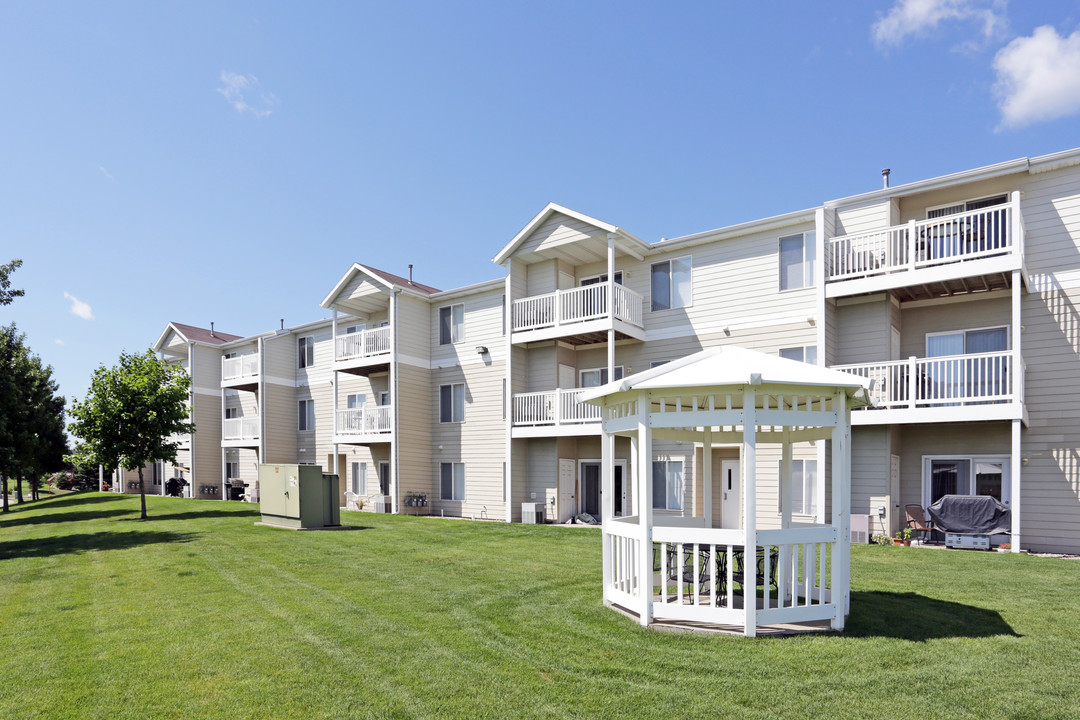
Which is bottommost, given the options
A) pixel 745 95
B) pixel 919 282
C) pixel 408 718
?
pixel 408 718

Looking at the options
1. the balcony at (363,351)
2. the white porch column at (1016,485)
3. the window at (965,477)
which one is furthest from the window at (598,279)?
the white porch column at (1016,485)

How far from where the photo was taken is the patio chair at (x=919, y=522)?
51.5 ft

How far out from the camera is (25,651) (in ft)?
22.8

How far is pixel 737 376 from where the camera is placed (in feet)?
23.6

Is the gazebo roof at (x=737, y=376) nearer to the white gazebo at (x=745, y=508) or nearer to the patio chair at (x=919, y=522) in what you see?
the white gazebo at (x=745, y=508)

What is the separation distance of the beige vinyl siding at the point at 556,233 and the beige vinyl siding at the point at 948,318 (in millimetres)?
9030

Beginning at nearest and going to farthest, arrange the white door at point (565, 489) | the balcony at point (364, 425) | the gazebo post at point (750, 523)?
the gazebo post at point (750, 523) < the white door at point (565, 489) < the balcony at point (364, 425)

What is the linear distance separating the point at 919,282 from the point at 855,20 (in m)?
6.07

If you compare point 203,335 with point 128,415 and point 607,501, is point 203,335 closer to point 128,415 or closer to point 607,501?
point 128,415

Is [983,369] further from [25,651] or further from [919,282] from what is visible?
[25,651]

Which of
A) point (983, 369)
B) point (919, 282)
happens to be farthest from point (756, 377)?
point (983, 369)

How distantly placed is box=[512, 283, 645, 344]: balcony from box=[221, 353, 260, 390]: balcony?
665 inches

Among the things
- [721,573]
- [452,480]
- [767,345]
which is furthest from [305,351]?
[721,573]

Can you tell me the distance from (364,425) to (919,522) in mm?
18897
